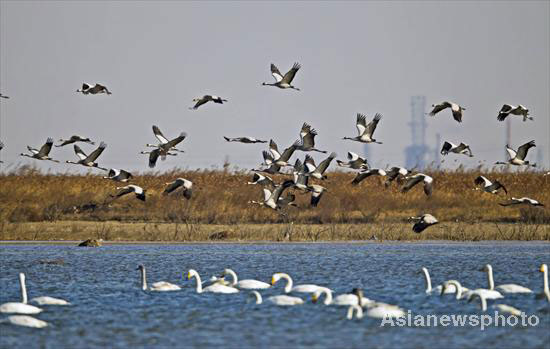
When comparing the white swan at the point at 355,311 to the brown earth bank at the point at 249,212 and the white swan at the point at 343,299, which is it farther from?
the brown earth bank at the point at 249,212

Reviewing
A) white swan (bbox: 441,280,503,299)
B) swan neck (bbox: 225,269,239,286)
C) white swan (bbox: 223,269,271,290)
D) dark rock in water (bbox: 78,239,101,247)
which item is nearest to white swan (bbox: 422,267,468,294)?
white swan (bbox: 441,280,503,299)

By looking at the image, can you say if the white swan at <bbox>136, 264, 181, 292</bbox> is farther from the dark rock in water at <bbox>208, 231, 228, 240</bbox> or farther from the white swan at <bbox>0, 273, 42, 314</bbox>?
the dark rock in water at <bbox>208, 231, 228, 240</bbox>

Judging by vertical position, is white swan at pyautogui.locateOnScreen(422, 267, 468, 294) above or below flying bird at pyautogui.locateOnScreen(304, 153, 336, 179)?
below

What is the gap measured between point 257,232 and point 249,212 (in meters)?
2.63

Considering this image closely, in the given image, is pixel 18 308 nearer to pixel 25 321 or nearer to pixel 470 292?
Answer: pixel 25 321

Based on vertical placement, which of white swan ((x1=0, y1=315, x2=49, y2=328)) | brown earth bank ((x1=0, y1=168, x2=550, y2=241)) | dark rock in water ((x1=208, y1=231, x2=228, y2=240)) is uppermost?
brown earth bank ((x1=0, y1=168, x2=550, y2=241))

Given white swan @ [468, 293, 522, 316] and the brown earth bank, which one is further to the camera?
the brown earth bank

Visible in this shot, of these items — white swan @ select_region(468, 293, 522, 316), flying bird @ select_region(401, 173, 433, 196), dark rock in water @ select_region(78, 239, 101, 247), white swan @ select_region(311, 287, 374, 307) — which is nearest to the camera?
white swan @ select_region(468, 293, 522, 316)

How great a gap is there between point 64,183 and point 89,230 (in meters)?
5.84

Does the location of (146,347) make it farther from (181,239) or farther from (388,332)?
(181,239)

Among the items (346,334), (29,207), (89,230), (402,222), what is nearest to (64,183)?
(29,207)

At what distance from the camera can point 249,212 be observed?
1516 inches

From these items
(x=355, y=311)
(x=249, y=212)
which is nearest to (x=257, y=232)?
(x=249, y=212)

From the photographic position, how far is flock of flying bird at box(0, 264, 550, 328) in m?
20.4
